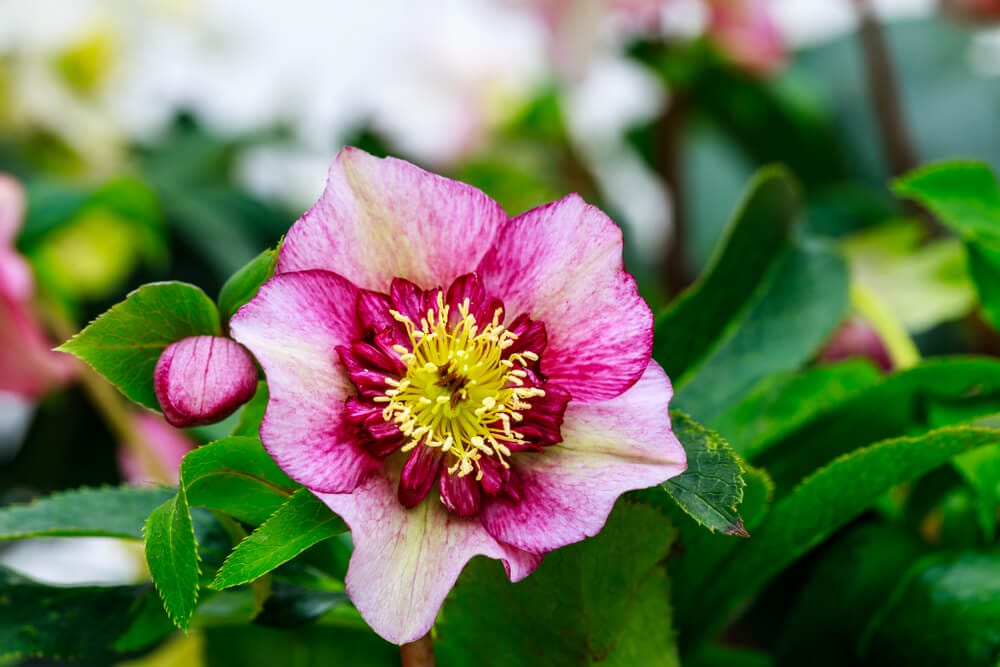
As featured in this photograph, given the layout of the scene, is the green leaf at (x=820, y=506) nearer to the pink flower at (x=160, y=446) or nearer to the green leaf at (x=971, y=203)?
the green leaf at (x=971, y=203)

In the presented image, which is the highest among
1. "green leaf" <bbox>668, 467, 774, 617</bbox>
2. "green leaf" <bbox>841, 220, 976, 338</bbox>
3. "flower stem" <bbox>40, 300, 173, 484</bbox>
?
"green leaf" <bbox>668, 467, 774, 617</bbox>

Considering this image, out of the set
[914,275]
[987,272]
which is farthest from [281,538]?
[914,275]

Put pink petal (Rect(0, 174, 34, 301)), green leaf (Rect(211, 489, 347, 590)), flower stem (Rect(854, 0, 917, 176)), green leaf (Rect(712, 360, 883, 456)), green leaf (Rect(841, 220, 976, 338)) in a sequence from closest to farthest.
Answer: green leaf (Rect(211, 489, 347, 590)) → green leaf (Rect(712, 360, 883, 456)) → pink petal (Rect(0, 174, 34, 301)) → green leaf (Rect(841, 220, 976, 338)) → flower stem (Rect(854, 0, 917, 176))

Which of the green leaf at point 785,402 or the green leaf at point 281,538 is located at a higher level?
the green leaf at point 281,538

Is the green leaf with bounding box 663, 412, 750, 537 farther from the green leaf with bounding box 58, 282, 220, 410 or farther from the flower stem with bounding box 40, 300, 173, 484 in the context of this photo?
the flower stem with bounding box 40, 300, 173, 484

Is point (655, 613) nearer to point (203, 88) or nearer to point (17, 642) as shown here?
point (17, 642)

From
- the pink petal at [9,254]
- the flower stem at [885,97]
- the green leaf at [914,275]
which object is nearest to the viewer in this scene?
the pink petal at [9,254]

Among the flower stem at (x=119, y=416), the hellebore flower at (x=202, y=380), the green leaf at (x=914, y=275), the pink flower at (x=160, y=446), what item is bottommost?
the pink flower at (x=160, y=446)

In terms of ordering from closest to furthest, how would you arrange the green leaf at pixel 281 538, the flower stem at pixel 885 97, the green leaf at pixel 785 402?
the green leaf at pixel 281 538
the green leaf at pixel 785 402
the flower stem at pixel 885 97

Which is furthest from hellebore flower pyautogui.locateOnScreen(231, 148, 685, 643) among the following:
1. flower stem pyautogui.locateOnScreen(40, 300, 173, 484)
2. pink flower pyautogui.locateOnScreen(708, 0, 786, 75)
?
pink flower pyautogui.locateOnScreen(708, 0, 786, 75)

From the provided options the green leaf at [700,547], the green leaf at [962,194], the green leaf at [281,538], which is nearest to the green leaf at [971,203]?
the green leaf at [962,194]
